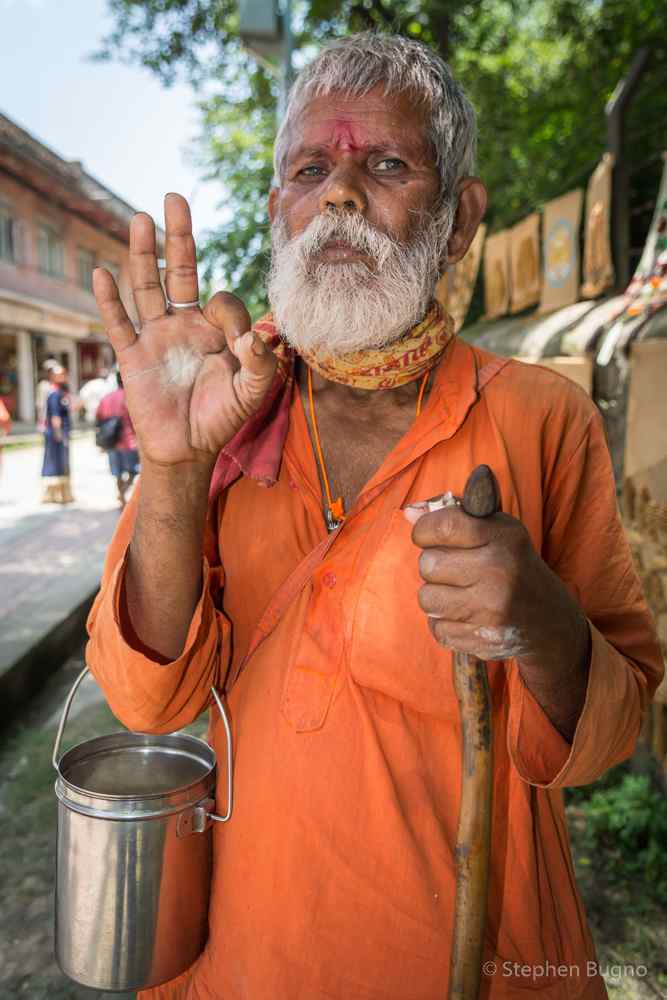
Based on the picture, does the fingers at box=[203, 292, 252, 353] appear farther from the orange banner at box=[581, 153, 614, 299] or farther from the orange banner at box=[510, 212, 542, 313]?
the orange banner at box=[510, 212, 542, 313]

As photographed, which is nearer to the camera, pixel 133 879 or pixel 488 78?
pixel 133 879

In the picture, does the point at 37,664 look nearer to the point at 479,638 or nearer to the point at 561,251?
the point at 561,251

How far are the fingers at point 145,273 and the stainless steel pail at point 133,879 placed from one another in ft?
2.25

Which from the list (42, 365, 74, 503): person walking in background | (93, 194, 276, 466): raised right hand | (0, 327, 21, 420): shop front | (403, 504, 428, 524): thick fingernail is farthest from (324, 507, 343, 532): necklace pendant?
(0, 327, 21, 420): shop front

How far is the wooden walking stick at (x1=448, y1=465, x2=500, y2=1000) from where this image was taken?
113 centimetres

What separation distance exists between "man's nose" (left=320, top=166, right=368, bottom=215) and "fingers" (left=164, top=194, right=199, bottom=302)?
37cm

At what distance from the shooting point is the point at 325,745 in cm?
133

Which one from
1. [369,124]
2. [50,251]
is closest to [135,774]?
[369,124]

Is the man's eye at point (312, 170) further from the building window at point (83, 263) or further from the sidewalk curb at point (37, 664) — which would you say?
the building window at point (83, 263)

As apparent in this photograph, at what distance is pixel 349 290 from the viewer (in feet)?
5.12

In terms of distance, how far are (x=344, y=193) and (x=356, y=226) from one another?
67 millimetres

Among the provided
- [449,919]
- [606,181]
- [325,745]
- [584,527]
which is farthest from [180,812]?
[606,181]

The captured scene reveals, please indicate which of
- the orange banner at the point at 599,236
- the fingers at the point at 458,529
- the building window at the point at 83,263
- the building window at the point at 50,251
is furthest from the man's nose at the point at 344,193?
the building window at the point at 83,263

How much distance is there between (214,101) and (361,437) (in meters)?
13.4
